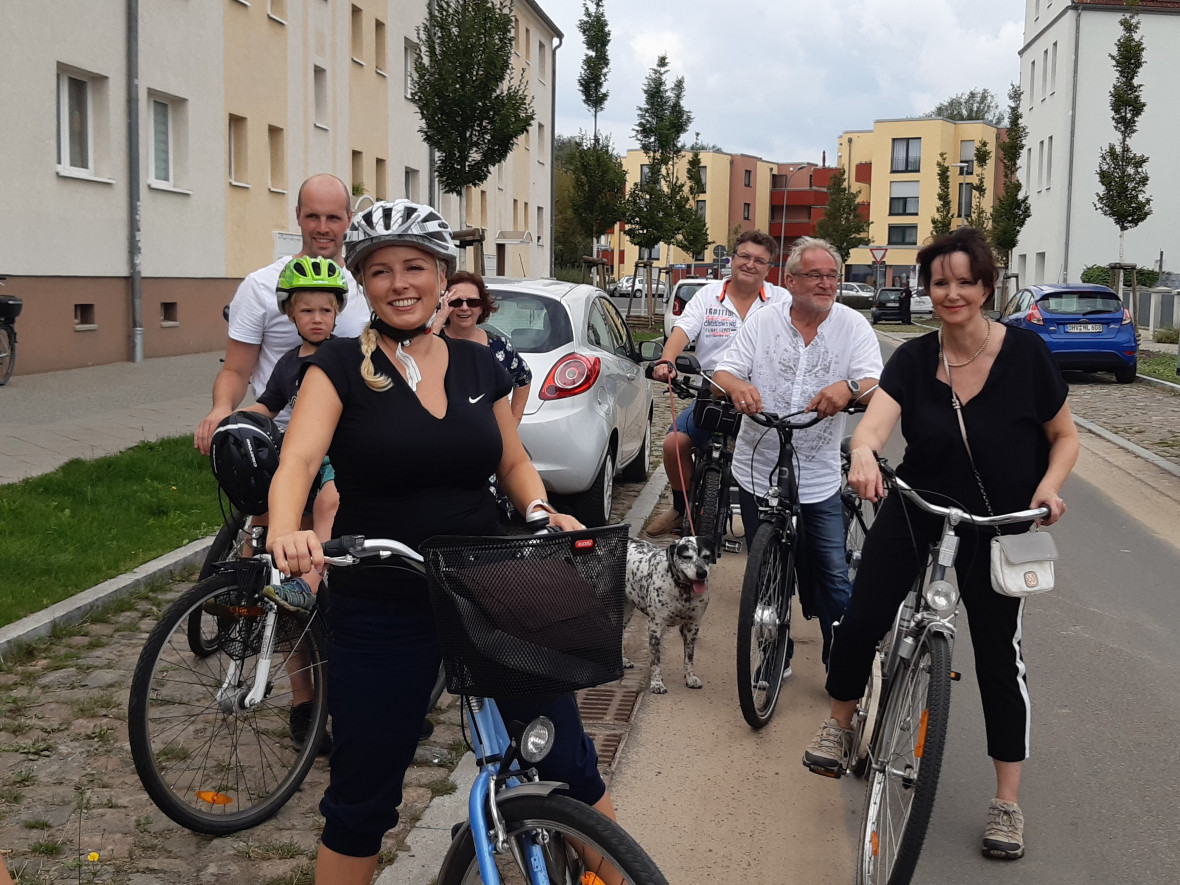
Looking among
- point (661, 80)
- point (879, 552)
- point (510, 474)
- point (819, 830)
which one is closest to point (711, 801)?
point (819, 830)

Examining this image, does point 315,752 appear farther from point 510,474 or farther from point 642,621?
point 642,621

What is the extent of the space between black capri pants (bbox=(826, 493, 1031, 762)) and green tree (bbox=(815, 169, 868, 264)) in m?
75.2

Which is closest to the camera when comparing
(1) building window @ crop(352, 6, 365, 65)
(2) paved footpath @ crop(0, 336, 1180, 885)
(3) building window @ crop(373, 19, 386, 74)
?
(2) paved footpath @ crop(0, 336, 1180, 885)

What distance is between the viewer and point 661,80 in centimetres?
4372

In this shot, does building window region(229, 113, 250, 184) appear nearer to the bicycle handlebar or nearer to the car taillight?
the car taillight

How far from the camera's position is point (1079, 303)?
23484mm

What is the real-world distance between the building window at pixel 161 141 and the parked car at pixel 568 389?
15034mm

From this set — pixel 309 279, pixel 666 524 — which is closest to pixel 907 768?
pixel 309 279

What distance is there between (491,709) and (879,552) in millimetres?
1803

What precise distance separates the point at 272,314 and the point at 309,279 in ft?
1.84

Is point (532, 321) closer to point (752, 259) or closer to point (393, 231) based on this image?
point (752, 259)

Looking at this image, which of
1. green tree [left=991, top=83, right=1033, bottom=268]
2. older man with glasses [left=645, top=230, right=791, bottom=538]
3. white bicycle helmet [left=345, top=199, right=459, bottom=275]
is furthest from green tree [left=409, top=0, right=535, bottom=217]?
green tree [left=991, top=83, right=1033, bottom=268]

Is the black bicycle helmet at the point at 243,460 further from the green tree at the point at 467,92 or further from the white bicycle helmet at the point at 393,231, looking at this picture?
the green tree at the point at 467,92

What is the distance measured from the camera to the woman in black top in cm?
400
